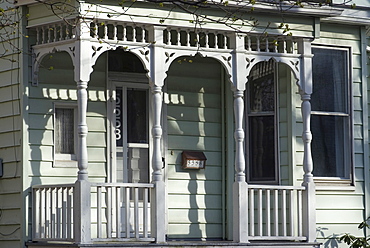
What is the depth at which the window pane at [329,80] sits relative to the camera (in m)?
13.3

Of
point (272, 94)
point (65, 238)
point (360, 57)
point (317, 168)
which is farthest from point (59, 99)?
point (360, 57)

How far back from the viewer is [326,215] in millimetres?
13094

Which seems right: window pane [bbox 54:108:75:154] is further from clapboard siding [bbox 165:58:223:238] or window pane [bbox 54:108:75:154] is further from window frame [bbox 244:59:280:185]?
window frame [bbox 244:59:280:185]

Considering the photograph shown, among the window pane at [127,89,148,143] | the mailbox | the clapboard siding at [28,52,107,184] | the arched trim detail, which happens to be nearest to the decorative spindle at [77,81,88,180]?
the clapboard siding at [28,52,107,184]

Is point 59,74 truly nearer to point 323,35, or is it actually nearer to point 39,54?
point 39,54

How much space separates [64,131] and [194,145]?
83.9 inches

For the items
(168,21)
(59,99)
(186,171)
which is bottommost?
(186,171)

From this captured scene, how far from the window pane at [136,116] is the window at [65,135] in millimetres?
969

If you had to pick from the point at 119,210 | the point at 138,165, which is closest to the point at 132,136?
the point at 138,165

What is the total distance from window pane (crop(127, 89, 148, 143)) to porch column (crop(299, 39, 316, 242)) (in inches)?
94.5

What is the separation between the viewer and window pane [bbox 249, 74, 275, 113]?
42.9 ft

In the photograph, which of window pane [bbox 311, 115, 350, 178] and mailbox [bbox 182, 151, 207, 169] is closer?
mailbox [bbox 182, 151, 207, 169]

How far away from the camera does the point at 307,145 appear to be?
40.2ft

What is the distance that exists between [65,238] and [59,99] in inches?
82.5
